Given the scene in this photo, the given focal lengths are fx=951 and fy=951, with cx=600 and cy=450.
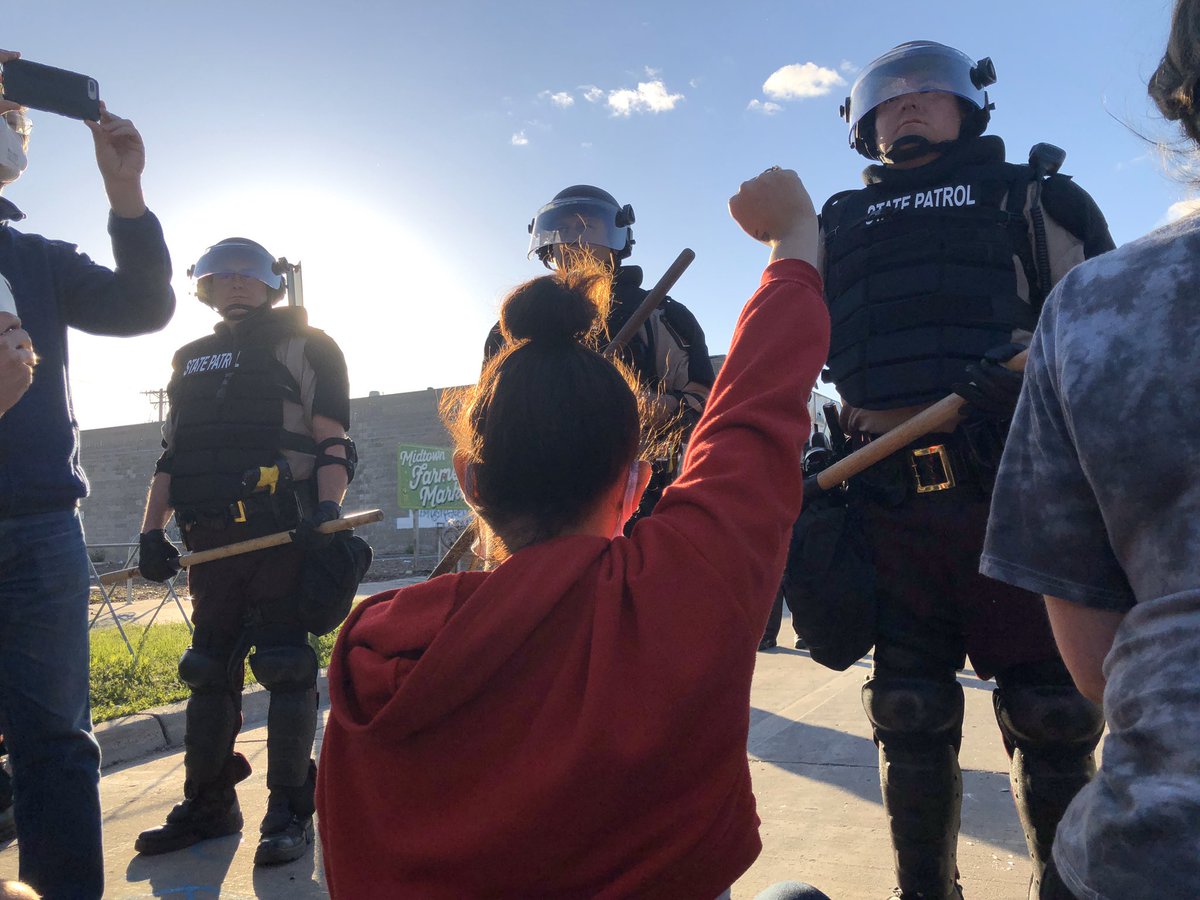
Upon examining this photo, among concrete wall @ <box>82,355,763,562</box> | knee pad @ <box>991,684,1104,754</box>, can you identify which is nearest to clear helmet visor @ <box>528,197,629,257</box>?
knee pad @ <box>991,684,1104,754</box>

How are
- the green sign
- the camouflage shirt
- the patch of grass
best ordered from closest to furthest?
1. the camouflage shirt
2. the patch of grass
3. the green sign

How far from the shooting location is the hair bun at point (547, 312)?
121cm

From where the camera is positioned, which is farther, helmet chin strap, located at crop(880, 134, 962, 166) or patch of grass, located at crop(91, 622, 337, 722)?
patch of grass, located at crop(91, 622, 337, 722)

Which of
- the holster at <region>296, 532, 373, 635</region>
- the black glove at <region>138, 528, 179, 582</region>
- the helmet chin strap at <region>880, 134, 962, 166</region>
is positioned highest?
the helmet chin strap at <region>880, 134, 962, 166</region>

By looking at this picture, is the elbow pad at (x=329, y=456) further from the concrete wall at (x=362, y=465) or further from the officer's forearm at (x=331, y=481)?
the concrete wall at (x=362, y=465)

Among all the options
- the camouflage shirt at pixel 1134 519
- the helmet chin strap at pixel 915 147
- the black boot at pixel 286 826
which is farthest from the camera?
the black boot at pixel 286 826

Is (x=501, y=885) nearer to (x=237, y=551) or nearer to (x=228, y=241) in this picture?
(x=237, y=551)

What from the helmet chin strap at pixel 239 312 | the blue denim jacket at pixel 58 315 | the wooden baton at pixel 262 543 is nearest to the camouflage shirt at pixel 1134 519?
the blue denim jacket at pixel 58 315

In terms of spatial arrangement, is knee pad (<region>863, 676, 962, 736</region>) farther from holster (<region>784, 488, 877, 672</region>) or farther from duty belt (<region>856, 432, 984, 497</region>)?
duty belt (<region>856, 432, 984, 497</region>)

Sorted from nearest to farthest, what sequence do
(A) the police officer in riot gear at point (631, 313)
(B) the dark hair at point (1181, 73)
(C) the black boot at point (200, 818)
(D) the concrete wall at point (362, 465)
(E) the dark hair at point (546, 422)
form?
(B) the dark hair at point (1181, 73) → (E) the dark hair at point (546, 422) → (C) the black boot at point (200, 818) → (A) the police officer in riot gear at point (631, 313) → (D) the concrete wall at point (362, 465)

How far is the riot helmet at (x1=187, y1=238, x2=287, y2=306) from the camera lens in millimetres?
3342

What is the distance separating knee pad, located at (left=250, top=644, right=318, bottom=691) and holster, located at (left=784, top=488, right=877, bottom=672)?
1.59 m

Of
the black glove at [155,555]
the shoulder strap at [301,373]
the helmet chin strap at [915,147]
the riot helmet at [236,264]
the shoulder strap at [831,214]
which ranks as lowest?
the black glove at [155,555]

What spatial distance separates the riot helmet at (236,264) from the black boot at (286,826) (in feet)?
5.52
